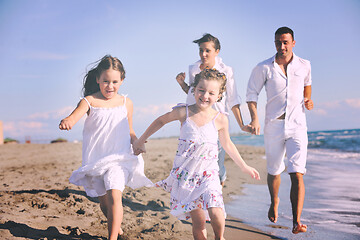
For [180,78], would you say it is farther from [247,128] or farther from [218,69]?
[247,128]

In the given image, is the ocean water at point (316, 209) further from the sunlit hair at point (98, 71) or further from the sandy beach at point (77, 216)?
the sunlit hair at point (98, 71)

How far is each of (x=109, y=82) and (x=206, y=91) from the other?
1153 mm

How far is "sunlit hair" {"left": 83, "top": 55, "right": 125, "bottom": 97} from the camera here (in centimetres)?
388

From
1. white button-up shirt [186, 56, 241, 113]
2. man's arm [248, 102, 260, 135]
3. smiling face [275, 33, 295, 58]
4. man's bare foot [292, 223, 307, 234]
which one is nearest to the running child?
white button-up shirt [186, 56, 241, 113]

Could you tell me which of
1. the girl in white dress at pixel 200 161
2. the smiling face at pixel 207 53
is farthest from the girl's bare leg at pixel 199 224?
the smiling face at pixel 207 53

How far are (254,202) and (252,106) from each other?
2.33m

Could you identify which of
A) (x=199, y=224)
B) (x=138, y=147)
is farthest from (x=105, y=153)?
(x=199, y=224)

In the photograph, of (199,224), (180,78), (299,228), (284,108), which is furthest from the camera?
(180,78)

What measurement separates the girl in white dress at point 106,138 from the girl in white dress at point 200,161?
18.4 inches

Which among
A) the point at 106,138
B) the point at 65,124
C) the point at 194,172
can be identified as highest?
the point at 65,124

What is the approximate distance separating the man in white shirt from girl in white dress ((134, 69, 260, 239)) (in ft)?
3.55

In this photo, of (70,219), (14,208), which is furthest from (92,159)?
(14,208)

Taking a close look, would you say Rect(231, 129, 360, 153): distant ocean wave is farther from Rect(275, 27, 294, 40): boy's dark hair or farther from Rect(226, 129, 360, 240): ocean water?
Rect(275, 27, 294, 40): boy's dark hair

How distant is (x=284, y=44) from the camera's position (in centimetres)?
459
